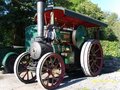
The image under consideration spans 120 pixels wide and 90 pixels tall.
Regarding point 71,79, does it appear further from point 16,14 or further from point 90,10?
point 90,10

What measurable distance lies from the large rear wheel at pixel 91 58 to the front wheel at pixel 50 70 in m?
1.42

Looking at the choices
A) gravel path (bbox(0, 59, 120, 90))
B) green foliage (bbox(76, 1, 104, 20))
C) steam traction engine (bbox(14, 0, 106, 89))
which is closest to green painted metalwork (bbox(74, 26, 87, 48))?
steam traction engine (bbox(14, 0, 106, 89))

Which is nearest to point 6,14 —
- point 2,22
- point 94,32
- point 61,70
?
point 2,22

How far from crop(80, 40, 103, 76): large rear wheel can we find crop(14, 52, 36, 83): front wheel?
188 cm

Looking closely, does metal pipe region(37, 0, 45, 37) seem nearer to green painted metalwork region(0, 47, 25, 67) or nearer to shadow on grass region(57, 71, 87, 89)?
shadow on grass region(57, 71, 87, 89)

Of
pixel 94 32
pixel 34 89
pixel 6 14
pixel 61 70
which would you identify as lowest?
pixel 34 89

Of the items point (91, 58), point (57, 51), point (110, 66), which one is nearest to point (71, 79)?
point (91, 58)

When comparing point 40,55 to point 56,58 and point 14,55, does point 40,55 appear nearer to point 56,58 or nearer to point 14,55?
point 56,58

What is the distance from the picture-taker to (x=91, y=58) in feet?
33.0

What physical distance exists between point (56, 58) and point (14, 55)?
4.16m

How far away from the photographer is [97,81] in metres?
8.83

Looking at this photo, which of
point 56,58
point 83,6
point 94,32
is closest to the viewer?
point 56,58

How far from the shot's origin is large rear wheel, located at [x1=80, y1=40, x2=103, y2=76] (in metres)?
9.63

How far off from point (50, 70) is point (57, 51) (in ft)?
3.49
